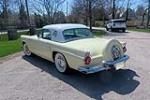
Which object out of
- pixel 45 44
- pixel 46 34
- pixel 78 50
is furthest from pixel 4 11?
pixel 78 50

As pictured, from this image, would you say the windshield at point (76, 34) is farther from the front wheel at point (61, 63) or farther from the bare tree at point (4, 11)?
the bare tree at point (4, 11)

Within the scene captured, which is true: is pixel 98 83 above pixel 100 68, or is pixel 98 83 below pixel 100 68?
below

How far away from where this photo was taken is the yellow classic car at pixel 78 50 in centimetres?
558

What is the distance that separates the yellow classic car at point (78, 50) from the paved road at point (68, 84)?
39cm

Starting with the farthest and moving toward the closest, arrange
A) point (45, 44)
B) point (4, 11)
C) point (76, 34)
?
1. point (4, 11)
2. point (45, 44)
3. point (76, 34)

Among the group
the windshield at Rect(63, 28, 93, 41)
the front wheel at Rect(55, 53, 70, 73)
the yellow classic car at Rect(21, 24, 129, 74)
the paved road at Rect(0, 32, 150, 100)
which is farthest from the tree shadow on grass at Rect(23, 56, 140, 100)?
the windshield at Rect(63, 28, 93, 41)

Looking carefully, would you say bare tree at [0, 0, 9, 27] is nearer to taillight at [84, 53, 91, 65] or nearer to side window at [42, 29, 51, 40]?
side window at [42, 29, 51, 40]

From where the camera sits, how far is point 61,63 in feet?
21.7

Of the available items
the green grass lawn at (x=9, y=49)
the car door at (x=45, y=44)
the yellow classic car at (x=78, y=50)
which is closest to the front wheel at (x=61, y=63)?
the yellow classic car at (x=78, y=50)

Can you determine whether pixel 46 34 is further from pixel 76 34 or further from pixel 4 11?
pixel 4 11

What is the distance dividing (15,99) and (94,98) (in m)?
1.79

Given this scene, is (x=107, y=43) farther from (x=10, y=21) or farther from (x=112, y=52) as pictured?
(x=10, y=21)

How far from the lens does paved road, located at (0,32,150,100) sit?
16.3 feet

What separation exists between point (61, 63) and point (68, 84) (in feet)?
3.37
